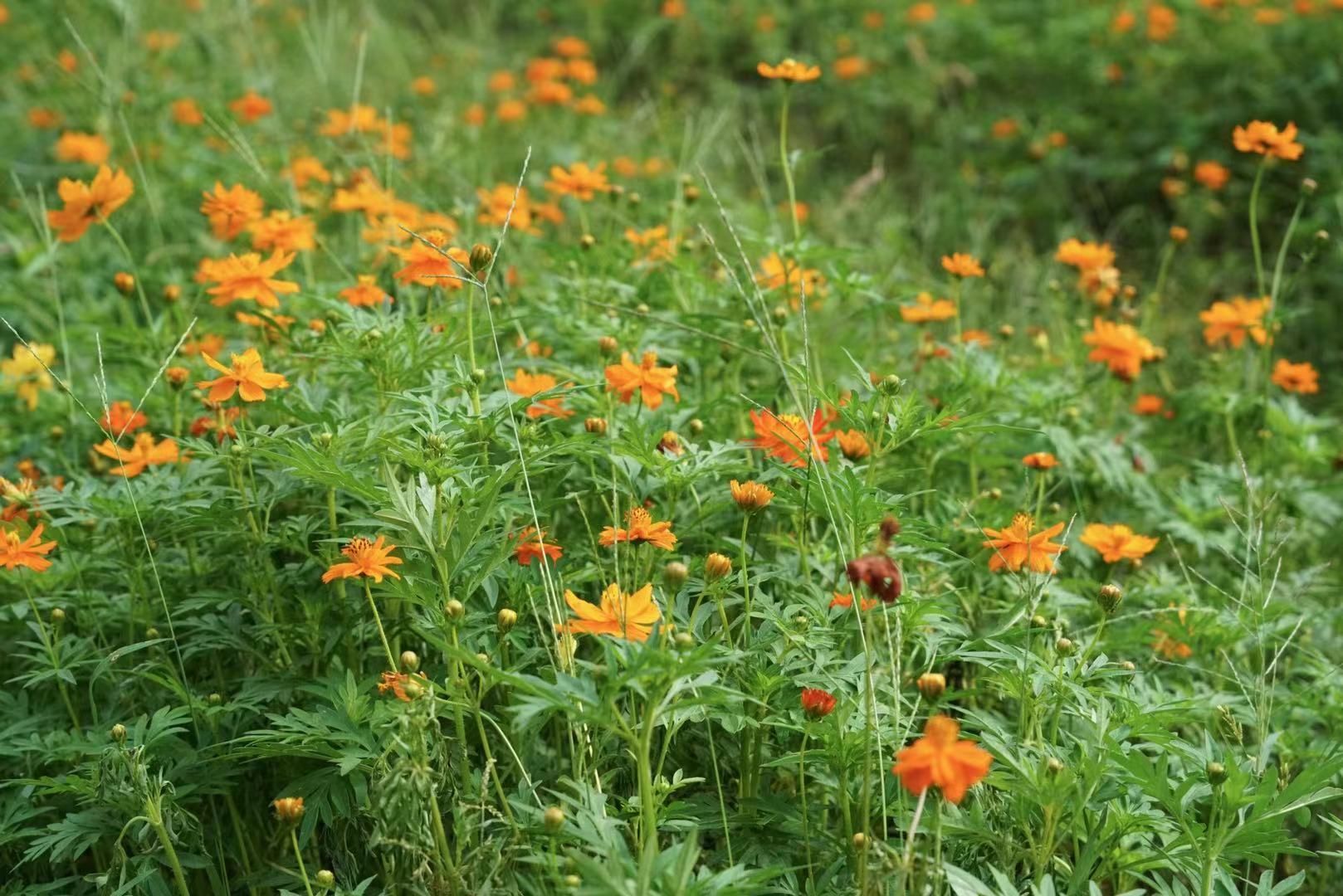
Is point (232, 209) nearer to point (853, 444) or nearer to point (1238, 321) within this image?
point (853, 444)

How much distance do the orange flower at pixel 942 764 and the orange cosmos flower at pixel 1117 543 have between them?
0.82m

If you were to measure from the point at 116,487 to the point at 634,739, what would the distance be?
0.97m

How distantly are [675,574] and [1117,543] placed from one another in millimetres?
871

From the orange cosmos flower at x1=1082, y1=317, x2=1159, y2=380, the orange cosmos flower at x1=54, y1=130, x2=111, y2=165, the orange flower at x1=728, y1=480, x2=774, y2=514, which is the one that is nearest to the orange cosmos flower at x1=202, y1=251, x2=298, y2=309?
the orange flower at x1=728, y1=480, x2=774, y2=514

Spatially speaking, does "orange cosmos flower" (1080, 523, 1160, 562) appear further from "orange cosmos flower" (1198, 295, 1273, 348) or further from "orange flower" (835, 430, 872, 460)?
"orange cosmos flower" (1198, 295, 1273, 348)

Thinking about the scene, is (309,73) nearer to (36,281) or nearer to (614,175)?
(614,175)

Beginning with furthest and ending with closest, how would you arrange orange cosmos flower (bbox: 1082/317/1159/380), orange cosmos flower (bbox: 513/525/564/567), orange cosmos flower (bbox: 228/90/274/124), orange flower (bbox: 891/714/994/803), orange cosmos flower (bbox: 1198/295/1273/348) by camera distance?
orange cosmos flower (bbox: 228/90/274/124)
orange cosmos flower (bbox: 1198/295/1273/348)
orange cosmos flower (bbox: 1082/317/1159/380)
orange cosmos flower (bbox: 513/525/564/567)
orange flower (bbox: 891/714/994/803)

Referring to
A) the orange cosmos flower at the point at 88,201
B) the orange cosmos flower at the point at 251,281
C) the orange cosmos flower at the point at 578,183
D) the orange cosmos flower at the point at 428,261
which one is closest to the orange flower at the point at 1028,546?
the orange cosmos flower at the point at 428,261

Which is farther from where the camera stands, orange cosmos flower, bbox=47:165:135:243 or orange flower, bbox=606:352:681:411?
orange cosmos flower, bbox=47:165:135:243

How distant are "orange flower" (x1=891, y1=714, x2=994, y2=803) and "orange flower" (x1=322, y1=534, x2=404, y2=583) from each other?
62 cm

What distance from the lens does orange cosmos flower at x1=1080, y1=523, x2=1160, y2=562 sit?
1846 millimetres

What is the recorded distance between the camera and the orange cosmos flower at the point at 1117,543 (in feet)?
6.06

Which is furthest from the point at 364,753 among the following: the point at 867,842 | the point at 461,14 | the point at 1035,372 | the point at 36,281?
the point at 461,14

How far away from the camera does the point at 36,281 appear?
10.0ft
